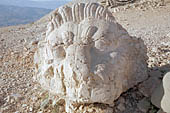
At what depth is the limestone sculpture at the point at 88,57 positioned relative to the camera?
197 cm

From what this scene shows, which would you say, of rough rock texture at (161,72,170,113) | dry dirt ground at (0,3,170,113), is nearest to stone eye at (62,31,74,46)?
dry dirt ground at (0,3,170,113)

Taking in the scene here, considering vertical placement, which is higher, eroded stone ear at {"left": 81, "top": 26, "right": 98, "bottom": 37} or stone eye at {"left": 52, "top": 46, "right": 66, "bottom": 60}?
eroded stone ear at {"left": 81, "top": 26, "right": 98, "bottom": 37}

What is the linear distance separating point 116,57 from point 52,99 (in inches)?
46.4

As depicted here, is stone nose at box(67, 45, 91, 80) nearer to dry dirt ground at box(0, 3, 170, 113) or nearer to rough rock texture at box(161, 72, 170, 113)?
dry dirt ground at box(0, 3, 170, 113)

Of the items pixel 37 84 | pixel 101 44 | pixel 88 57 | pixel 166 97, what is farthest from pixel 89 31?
pixel 37 84

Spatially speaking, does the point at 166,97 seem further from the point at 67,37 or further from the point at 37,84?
the point at 37,84

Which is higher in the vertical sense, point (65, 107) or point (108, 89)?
point (108, 89)

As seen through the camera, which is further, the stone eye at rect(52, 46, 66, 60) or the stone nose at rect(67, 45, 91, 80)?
the stone eye at rect(52, 46, 66, 60)

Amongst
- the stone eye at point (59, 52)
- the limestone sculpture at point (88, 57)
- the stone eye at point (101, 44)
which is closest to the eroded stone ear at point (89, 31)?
the limestone sculpture at point (88, 57)

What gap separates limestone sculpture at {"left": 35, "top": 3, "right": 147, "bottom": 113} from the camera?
1969 mm

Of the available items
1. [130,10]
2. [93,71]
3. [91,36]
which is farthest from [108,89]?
[130,10]

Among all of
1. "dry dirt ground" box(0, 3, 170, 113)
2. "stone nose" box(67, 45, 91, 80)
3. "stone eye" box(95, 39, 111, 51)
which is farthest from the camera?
"dry dirt ground" box(0, 3, 170, 113)

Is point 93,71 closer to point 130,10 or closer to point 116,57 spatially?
point 116,57

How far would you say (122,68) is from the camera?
7.11 ft
